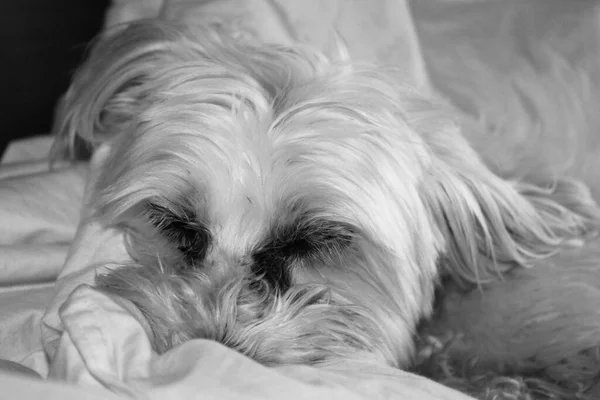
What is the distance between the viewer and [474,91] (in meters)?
2.01

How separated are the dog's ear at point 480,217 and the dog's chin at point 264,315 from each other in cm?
21

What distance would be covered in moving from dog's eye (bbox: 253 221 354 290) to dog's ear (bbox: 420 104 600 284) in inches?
8.6

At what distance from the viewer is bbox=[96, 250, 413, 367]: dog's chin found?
1307 millimetres

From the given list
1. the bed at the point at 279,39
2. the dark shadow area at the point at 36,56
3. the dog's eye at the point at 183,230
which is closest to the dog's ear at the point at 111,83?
the bed at the point at 279,39

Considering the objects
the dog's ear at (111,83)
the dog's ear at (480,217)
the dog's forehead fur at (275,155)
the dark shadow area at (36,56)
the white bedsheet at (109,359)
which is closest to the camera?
the white bedsheet at (109,359)

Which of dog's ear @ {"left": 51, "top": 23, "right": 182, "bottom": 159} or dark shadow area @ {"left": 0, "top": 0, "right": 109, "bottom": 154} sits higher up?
dog's ear @ {"left": 51, "top": 23, "right": 182, "bottom": 159}

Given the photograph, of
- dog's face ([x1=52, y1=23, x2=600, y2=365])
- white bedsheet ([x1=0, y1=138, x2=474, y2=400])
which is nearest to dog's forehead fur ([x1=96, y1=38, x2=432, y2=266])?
dog's face ([x1=52, y1=23, x2=600, y2=365])

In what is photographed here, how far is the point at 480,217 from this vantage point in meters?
1.59

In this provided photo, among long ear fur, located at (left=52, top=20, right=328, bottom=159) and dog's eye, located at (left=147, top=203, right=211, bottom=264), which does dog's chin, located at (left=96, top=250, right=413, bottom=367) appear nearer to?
dog's eye, located at (left=147, top=203, right=211, bottom=264)

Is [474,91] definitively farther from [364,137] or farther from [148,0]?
[148,0]

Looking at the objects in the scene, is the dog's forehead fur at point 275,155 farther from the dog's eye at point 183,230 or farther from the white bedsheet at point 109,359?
the white bedsheet at point 109,359

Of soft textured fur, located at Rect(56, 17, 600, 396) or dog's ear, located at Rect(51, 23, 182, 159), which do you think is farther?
dog's ear, located at Rect(51, 23, 182, 159)

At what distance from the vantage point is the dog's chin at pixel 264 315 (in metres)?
1.31

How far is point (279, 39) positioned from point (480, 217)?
2.16ft
